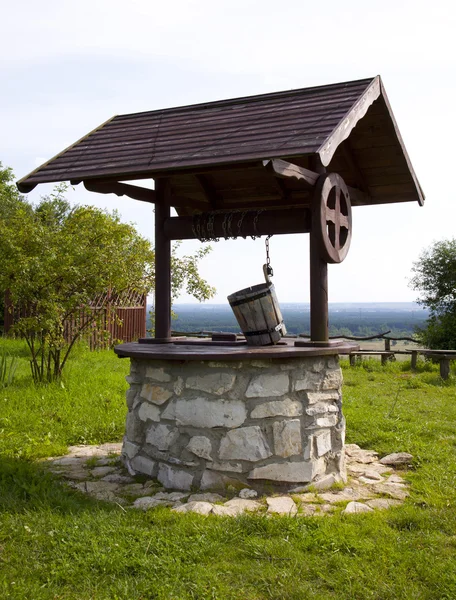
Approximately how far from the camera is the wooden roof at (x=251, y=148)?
16.6 feet

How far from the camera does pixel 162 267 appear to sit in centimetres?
624

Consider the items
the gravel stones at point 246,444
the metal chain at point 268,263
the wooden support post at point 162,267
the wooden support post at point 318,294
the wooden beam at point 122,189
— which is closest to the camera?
the gravel stones at point 246,444

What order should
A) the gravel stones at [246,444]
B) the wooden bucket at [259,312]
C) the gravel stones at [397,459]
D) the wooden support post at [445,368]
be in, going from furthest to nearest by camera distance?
the wooden support post at [445,368] < the gravel stones at [397,459] < the wooden bucket at [259,312] < the gravel stones at [246,444]

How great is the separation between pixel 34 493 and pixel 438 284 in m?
17.3

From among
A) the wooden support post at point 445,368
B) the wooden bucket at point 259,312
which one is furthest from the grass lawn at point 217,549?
the wooden support post at point 445,368

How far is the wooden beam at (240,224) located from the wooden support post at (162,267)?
92 millimetres

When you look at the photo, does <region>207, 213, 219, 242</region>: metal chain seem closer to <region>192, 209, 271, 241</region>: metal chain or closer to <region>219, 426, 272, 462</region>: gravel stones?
<region>192, 209, 271, 241</region>: metal chain

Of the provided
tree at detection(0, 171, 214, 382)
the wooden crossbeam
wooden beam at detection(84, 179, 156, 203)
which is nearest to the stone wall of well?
the wooden crossbeam

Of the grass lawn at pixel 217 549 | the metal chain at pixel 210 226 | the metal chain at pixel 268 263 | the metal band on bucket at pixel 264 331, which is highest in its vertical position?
the metal chain at pixel 210 226

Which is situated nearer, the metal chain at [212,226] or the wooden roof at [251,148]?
the wooden roof at [251,148]

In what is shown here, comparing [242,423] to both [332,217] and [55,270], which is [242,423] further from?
[55,270]

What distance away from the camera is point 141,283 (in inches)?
585

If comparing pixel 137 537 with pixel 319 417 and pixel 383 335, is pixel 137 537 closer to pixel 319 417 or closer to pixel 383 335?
pixel 319 417

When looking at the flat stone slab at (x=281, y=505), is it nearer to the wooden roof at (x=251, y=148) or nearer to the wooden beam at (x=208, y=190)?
the wooden roof at (x=251, y=148)
